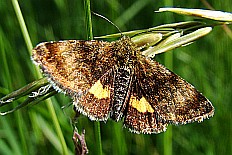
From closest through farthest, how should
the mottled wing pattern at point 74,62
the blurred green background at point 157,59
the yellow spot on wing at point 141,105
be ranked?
the mottled wing pattern at point 74,62 < the yellow spot on wing at point 141,105 < the blurred green background at point 157,59

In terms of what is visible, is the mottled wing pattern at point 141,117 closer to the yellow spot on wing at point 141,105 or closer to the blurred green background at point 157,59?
the yellow spot on wing at point 141,105

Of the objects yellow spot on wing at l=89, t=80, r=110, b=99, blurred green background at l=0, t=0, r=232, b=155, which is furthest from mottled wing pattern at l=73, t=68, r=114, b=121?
blurred green background at l=0, t=0, r=232, b=155

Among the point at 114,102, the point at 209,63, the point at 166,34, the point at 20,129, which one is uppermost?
the point at 166,34

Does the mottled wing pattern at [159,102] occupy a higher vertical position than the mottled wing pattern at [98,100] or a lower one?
lower

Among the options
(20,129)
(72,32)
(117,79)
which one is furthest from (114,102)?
(72,32)

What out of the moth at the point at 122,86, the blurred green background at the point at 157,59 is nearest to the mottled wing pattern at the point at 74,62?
the moth at the point at 122,86

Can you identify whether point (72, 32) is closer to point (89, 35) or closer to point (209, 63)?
point (209, 63)

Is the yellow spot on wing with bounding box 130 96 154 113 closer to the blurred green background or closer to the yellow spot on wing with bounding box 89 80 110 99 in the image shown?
the yellow spot on wing with bounding box 89 80 110 99
